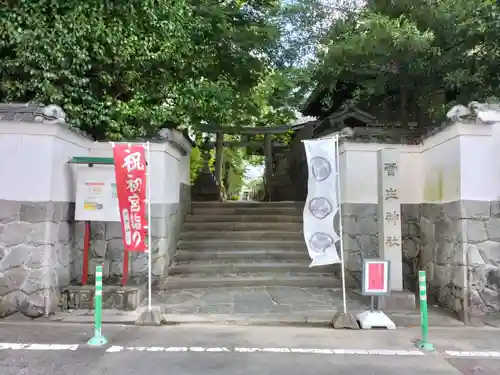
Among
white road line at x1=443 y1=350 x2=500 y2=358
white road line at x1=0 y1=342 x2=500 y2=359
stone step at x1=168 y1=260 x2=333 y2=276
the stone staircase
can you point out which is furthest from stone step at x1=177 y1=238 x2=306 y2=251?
white road line at x1=443 y1=350 x2=500 y2=358

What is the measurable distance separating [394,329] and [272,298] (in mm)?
2507

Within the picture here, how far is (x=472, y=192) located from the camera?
723cm

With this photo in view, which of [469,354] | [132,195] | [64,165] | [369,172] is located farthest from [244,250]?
[469,354]

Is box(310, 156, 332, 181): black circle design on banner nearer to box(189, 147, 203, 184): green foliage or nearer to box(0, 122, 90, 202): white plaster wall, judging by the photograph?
box(0, 122, 90, 202): white plaster wall

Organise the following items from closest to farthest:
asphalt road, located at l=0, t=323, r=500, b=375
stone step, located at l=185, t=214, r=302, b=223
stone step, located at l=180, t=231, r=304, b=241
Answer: asphalt road, located at l=0, t=323, r=500, b=375 < stone step, located at l=180, t=231, r=304, b=241 < stone step, located at l=185, t=214, r=302, b=223

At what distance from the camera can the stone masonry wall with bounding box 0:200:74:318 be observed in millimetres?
7031

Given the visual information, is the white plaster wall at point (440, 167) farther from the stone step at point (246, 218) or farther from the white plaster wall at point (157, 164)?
the white plaster wall at point (157, 164)

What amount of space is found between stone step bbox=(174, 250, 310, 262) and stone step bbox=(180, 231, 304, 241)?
0.73 m

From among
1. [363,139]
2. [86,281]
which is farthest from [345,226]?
[86,281]

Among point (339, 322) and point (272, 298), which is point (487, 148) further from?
point (272, 298)

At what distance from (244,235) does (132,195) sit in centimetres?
466

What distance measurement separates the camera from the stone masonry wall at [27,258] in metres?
7.03

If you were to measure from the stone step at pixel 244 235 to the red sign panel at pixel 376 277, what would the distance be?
4402 mm

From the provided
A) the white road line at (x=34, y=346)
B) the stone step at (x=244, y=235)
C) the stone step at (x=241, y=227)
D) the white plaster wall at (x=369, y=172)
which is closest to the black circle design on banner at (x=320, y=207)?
the white plaster wall at (x=369, y=172)
